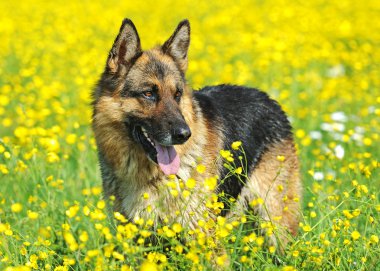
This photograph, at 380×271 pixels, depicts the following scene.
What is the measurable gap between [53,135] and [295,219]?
2.47 m

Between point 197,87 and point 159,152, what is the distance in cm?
417

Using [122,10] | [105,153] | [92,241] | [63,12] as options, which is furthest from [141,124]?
[122,10]

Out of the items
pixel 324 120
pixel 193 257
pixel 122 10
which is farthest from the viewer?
pixel 122 10

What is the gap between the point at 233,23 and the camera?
1290 cm

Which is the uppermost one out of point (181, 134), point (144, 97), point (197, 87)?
point (144, 97)

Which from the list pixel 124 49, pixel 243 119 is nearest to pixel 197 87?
pixel 243 119

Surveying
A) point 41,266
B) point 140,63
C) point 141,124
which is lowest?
point 41,266

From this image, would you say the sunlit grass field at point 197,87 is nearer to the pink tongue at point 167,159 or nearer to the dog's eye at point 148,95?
the pink tongue at point 167,159

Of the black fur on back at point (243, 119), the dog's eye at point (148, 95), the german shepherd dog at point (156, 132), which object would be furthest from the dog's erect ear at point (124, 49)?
the black fur on back at point (243, 119)

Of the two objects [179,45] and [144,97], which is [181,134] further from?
[179,45]

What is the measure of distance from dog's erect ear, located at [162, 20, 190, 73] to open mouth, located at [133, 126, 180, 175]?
721 millimetres

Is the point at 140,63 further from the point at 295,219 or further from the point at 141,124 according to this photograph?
the point at 295,219

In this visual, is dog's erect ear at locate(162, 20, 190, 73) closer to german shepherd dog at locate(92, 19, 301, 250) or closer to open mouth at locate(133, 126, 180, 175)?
german shepherd dog at locate(92, 19, 301, 250)

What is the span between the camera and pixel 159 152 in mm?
4320
